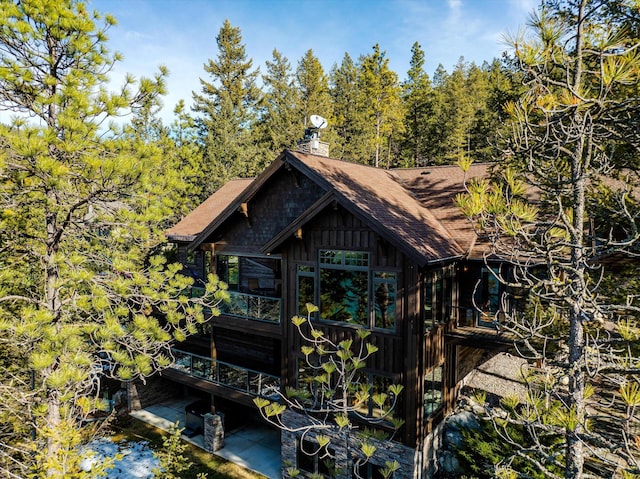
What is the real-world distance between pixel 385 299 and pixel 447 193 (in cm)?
650

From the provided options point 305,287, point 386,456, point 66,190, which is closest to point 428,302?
point 305,287

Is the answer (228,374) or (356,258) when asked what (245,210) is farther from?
(228,374)

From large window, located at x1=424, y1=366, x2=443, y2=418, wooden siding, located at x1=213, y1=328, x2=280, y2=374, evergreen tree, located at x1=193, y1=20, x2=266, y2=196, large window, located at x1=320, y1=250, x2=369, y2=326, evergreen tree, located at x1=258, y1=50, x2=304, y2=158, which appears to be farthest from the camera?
evergreen tree, located at x1=258, y1=50, x2=304, y2=158

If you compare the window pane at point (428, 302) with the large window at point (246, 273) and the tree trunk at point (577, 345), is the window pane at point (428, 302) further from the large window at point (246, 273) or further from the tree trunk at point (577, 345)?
the large window at point (246, 273)

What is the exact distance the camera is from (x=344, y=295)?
1189 centimetres

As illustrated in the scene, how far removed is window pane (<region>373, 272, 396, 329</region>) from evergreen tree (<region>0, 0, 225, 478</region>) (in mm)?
5153

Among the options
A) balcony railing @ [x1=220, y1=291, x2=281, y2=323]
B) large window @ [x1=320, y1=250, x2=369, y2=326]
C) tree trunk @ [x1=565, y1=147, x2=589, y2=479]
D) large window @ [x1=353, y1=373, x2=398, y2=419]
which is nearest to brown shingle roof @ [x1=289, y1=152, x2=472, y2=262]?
large window @ [x1=320, y1=250, x2=369, y2=326]

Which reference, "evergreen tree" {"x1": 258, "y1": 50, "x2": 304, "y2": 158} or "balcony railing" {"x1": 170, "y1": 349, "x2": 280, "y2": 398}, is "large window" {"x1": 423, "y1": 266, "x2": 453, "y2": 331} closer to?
"balcony railing" {"x1": 170, "y1": 349, "x2": 280, "y2": 398}

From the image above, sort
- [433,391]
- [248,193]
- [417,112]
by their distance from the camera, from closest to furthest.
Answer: [433,391] < [248,193] < [417,112]

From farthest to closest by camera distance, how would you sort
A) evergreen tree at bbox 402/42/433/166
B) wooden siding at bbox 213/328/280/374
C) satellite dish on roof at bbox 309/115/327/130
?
evergreen tree at bbox 402/42/433/166 < satellite dish on roof at bbox 309/115/327/130 < wooden siding at bbox 213/328/280/374

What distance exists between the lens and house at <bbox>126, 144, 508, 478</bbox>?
1078cm

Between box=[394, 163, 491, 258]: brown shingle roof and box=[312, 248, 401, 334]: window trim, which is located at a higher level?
Result: box=[394, 163, 491, 258]: brown shingle roof

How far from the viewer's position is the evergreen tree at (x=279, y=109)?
3750 cm

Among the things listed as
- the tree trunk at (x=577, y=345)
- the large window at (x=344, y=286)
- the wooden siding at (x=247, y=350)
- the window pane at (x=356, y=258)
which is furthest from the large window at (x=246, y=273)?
the tree trunk at (x=577, y=345)
